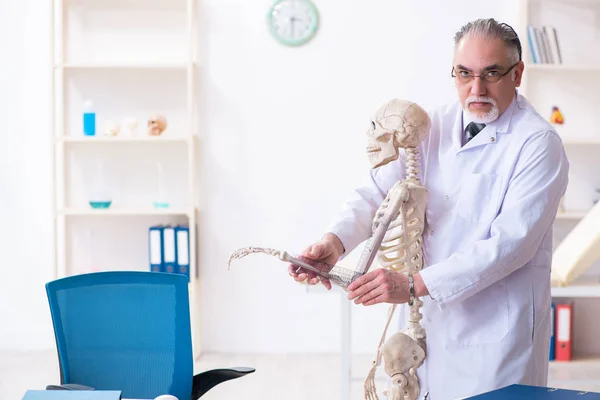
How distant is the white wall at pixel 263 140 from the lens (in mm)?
4168

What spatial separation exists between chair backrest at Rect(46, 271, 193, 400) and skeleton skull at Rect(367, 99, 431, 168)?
25.9 inches

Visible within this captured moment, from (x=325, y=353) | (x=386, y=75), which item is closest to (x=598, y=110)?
(x=386, y=75)

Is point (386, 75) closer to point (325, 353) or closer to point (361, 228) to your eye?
point (325, 353)

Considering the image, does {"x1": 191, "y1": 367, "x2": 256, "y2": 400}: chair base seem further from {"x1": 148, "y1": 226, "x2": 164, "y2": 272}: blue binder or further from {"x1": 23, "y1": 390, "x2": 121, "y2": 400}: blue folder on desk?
{"x1": 148, "y1": 226, "x2": 164, "y2": 272}: blue binder

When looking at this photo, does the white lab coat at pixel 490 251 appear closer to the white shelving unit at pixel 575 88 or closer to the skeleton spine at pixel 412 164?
the skeleton spine at pixel 412 164

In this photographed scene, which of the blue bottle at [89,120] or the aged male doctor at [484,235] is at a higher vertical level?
the blue bottle at [89,120]

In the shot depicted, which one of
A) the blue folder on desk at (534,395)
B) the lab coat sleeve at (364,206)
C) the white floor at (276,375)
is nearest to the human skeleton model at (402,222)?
the lab coat sleeve at (364,206)

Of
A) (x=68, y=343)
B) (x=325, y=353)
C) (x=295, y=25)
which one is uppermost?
(x=295, y=25)

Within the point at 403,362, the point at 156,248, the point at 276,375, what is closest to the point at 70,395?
the point at 403,362

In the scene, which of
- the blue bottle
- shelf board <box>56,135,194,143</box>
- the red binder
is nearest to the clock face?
shelf board <box>56,135,194,143</box>

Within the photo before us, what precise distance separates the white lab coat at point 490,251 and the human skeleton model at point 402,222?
0.07 meters

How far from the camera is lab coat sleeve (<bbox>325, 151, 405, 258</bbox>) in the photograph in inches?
71.7

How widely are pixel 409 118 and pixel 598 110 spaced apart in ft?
9.42

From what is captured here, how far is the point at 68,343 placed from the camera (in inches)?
79.7
